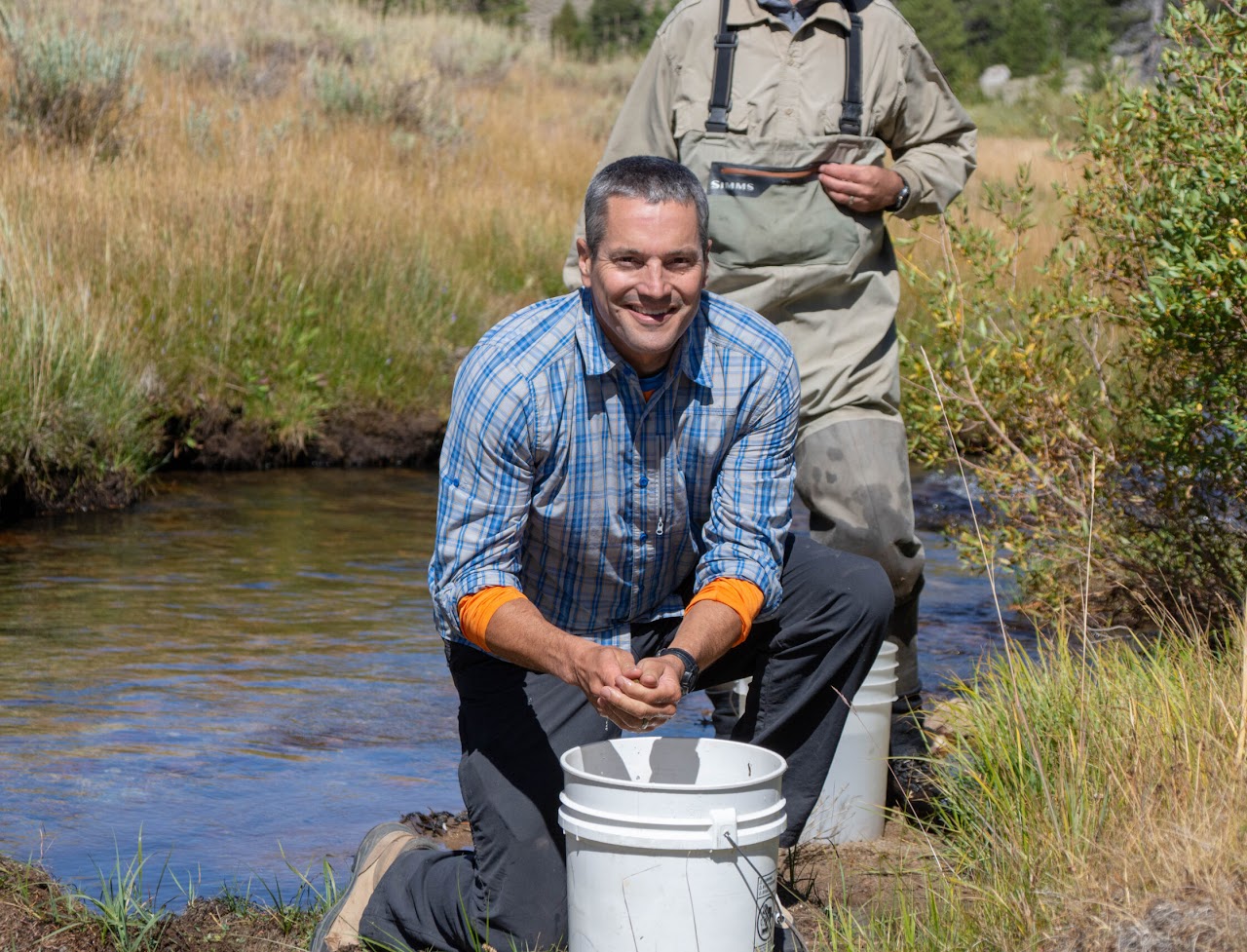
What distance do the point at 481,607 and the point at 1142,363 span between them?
296cm

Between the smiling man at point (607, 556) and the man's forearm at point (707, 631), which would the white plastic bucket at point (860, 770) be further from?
the man's forearm at point (707, 631)

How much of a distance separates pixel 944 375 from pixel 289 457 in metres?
5.32

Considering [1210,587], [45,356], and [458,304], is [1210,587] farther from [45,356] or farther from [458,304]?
[458,304]

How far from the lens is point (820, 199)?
4270 mm

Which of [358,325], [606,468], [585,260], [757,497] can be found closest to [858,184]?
[585,260]

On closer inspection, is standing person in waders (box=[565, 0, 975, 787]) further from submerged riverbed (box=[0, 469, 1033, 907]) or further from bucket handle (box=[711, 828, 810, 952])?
bucket handle (box=[711, 828, 810, 952])

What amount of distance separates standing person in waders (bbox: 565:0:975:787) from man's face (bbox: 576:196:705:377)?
1.09m

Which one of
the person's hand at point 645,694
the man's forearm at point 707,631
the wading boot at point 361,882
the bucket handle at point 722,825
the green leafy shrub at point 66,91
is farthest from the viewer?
the green leafy shrub at point 66,91

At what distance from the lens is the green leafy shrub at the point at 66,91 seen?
13.1 meters

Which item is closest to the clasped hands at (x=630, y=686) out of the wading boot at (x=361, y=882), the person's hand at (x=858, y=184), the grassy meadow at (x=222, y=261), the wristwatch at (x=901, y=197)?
the wading boot at (x=361, y=882)

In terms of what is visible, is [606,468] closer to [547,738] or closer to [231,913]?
[547,738]

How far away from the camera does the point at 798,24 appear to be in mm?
4293

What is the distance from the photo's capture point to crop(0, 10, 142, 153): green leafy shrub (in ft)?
42.9

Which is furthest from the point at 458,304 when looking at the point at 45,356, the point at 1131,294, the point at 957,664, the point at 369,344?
the point at 1131,294
